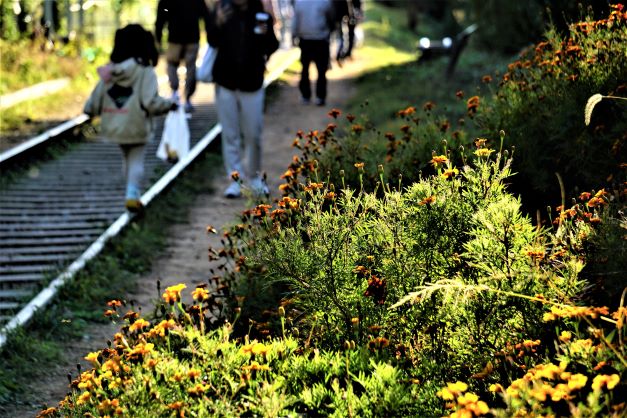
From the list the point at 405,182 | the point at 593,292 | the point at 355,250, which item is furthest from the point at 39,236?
the point at 593,292

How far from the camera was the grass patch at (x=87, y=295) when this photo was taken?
679cm

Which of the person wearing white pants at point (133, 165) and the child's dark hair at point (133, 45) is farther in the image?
the person wearing white pants at point (133, 165)

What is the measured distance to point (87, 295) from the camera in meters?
8.14

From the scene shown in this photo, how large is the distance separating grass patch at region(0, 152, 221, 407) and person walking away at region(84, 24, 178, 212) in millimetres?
902

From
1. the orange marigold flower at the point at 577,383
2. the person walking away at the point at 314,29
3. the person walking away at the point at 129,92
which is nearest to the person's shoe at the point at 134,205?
the person walking away at the point at 129,92

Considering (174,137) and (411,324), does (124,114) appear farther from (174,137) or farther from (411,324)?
(411,324)

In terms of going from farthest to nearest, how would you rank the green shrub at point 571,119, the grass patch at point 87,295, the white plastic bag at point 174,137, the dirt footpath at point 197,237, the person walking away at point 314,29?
1. the person walking away at point 314,29
2. the white plastic bag at point 174,137
3. the green shrub at point 571,119
4. the grass patch at point 87,295
5. the dirt footpath at point 197,237

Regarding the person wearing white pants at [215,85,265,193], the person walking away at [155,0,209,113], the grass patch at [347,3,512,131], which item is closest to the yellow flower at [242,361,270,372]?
the grass patch at [347,3,512,131]

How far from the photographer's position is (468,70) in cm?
2127

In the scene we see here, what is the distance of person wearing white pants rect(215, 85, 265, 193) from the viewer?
10.9 meters

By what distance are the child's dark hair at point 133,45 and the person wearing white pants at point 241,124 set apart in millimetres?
1274

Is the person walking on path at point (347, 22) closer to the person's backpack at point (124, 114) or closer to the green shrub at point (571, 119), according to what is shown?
the person's backpack at point (124, 114)

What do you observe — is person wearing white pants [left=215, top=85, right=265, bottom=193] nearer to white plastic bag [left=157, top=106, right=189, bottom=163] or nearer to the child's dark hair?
white plastic bag [left=157, top=106, right=189, bottom=163]

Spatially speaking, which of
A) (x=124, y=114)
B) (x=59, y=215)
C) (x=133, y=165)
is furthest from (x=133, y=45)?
(x=59, y=215)
